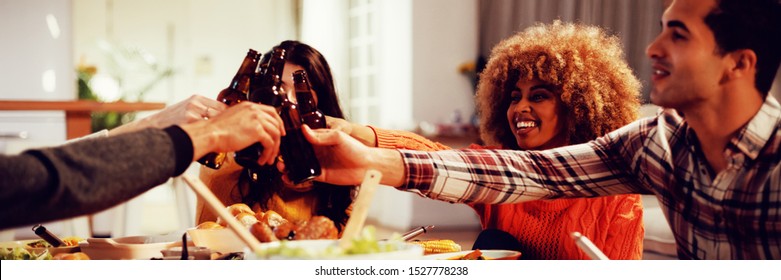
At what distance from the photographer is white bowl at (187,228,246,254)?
1215mm

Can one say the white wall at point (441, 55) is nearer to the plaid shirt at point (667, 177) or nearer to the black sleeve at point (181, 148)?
the plaid shirt at point (667, 177)

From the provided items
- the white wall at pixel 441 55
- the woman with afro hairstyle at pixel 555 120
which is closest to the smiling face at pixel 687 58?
the woman with afro hairstyle at pixel 555 120

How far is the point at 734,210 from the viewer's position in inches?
46.7

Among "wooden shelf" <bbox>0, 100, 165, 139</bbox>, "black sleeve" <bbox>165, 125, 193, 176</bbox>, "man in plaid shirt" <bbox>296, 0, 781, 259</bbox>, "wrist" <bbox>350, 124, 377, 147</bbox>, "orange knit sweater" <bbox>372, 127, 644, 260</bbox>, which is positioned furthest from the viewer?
"wooden shelf" <bbox>0, 100, 165, 139</bbox>

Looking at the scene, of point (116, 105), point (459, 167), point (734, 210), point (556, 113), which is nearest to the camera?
point (734, 210)

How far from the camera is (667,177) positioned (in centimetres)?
131

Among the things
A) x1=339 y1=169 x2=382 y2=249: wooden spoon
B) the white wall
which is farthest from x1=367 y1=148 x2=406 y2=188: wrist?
the white wall

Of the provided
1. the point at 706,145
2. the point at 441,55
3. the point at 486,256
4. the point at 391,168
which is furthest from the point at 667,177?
the point at 441,55

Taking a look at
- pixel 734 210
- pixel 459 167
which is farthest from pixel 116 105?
pixel 734 210

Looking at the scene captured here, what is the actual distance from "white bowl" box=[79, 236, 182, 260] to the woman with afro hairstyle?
0.63 m

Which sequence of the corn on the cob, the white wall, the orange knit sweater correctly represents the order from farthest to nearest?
the white wall < the orange knit sweater < the corn on the cob

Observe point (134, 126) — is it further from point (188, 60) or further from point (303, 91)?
point (188, 60)

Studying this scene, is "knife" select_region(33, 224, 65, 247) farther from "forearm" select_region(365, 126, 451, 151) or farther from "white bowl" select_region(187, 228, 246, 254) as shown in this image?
"forearm" select_region(365, 126, 451, 151)

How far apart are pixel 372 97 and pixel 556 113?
4.50 metres
